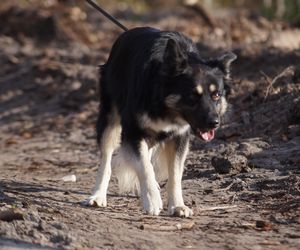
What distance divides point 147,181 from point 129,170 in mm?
327

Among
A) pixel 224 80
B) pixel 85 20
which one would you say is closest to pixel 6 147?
pixel 224 80

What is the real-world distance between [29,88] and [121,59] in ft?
21.7

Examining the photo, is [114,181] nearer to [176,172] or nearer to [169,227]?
[176,172]

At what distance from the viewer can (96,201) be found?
7.08m

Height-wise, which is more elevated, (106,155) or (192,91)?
(192,91)

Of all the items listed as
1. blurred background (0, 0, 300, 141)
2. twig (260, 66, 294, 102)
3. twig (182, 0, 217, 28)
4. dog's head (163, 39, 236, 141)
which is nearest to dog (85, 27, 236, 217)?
dog's head (163, 39, 236, 141)

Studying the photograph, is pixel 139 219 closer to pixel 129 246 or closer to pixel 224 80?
pixel 129 246

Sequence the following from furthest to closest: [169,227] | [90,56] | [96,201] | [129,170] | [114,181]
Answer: [90,56] → [114,181] → [96,201] → [129,170] → [169,227]

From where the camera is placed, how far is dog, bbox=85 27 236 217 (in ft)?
21.6

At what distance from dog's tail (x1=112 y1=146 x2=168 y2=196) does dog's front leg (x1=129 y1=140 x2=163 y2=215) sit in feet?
0.41

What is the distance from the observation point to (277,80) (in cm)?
1042

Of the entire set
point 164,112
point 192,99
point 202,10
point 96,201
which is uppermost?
point 192,99

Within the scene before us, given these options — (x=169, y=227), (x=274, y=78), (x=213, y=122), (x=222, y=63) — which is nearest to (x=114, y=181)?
(x=222, y=63)

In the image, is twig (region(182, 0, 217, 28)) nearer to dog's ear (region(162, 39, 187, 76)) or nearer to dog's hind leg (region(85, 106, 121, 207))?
dog's hind leg (region(85, 106, 121, 207))
